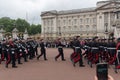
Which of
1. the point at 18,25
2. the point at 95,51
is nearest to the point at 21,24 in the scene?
the point at 18,25

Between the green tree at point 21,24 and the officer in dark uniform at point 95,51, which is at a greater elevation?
the green tree at point 21,24

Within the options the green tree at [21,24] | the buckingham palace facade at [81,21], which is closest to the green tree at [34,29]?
the green tree at [21,24]

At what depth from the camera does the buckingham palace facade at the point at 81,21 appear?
104 m

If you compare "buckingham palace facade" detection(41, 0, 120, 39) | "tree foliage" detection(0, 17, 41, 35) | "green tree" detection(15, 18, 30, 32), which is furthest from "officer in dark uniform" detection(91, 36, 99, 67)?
"green tree" detection(15, 18, 30, 32)

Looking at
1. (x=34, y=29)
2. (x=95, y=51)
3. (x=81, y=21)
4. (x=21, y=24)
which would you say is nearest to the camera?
(x=95, y=51)

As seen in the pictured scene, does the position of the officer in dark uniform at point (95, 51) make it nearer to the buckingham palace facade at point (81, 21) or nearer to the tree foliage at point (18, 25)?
the buckingham palace facade at point (81, 21)

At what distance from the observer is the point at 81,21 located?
4601 inches

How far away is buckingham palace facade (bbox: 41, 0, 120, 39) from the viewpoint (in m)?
A: 104

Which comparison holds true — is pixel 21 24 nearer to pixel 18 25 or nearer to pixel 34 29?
pixel 18 25

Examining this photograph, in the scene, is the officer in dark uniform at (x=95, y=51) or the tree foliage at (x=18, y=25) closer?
the officer in dark uniform at (x=95, y=51)

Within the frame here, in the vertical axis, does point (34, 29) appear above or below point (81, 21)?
below

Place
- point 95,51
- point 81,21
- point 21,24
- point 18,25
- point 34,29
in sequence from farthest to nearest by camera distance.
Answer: point 34,29
point 21,24
point 18,25
point 81,21
point 95,51

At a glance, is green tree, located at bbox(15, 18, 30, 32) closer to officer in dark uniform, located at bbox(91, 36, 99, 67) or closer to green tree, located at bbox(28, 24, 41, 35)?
green tree, located at bbox(28, 24, 41, 35)

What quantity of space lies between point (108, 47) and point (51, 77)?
15.4 ft
